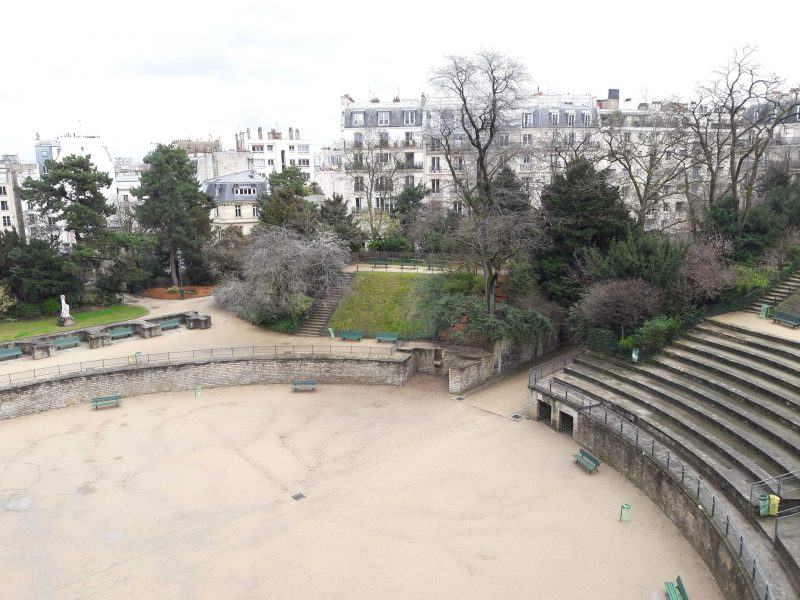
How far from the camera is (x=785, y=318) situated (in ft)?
73.8

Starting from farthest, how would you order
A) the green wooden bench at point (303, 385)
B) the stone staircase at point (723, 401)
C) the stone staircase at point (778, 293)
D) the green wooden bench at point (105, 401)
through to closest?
the green wooden bench at point (303, 385), the stone staircase at point (778, 293), the green wooden bench at point (105, 401), the stone staircase at point (723, 401)

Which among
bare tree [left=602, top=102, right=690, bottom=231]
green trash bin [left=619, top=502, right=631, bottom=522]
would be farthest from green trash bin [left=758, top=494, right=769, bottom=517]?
bare tree [left=602, top=102, right=690, bottom=231]

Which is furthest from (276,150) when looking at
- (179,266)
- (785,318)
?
(785,318)

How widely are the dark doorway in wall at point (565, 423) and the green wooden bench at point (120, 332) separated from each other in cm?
2405

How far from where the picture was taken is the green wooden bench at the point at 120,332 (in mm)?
31016

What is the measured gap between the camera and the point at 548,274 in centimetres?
2928

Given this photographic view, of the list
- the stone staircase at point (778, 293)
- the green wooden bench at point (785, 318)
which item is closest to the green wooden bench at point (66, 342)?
the stone staircase at point (778, 293)

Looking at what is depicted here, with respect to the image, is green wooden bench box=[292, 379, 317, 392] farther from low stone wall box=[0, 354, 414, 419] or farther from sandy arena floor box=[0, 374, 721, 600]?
sandy arena floor box=[0, 374, 721, 600]

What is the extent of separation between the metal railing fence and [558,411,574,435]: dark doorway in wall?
683mm

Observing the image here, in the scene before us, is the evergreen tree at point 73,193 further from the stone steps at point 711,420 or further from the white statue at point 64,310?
the stone steps at point 711,420

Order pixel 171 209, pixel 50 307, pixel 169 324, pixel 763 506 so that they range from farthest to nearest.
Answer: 1. pixel 171 209
2. pixel 50 307
3. pixel 169 324
4. pixel 763 506

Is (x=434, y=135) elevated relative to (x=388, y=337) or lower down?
elevated

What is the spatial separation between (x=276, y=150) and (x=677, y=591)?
7593 centimetres

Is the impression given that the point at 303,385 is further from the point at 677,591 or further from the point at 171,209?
the point at 171,209
